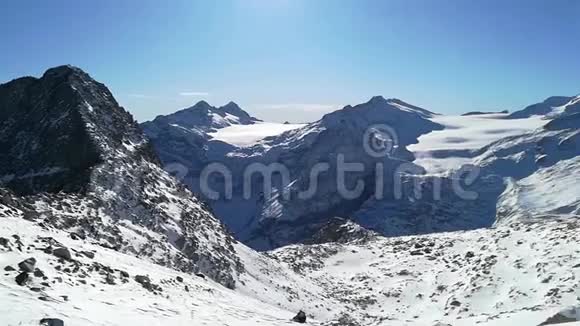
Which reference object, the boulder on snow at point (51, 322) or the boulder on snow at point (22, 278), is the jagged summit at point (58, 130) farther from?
the boulder on snow at point (51, 322)

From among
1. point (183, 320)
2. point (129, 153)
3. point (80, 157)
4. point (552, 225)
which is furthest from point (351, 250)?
point (183, 320)

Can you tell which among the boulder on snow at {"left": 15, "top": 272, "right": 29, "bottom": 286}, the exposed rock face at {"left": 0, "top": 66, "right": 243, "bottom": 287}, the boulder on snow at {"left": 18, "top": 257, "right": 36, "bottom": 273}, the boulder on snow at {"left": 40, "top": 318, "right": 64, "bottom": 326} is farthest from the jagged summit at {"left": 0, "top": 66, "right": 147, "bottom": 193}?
the boulder on snow at {"left": 40, "top": 318, "right": 64, "bottom": 326}

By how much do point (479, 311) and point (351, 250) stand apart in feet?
104

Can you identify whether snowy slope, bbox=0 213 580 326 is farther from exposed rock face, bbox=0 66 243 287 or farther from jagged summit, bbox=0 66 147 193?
jagged summit, bbox=0 66 147 193

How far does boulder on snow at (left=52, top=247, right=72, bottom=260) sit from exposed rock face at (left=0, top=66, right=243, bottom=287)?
5286mm

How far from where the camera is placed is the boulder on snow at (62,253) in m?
17.1

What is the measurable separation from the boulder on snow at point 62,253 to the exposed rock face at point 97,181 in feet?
17.3

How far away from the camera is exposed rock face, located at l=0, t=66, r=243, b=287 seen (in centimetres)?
3161

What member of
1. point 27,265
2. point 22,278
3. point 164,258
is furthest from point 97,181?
point 22,278

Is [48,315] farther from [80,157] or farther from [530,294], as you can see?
[80,157]

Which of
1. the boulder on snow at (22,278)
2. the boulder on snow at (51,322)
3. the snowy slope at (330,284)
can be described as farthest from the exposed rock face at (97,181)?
the boulder on snow at (51,322)

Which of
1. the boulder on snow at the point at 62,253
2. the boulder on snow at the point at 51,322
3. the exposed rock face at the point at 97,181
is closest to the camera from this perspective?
the boulder on snow at the point at 51,322

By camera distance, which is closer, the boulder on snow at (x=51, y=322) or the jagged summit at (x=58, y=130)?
the boulder on snow at (x=51, y=322)

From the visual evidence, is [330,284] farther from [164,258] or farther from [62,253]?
[62,253]
